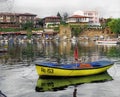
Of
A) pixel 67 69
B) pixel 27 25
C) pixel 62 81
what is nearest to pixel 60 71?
→ pixel 67 69

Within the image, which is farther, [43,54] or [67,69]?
[43,54]

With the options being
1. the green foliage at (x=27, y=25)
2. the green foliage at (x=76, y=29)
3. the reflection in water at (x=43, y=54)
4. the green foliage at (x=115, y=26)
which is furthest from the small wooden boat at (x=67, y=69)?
the green foliage at (x=27, y=25)

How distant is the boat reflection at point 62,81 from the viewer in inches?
1380

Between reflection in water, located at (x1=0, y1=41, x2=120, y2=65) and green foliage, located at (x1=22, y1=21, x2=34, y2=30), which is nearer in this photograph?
reflection in water, located at (x1=0, y1=41, x2=120, y2=65)

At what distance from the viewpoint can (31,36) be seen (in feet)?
584

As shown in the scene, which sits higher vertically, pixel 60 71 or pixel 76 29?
pixel 76 29

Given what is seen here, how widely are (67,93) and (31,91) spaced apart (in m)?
3.53

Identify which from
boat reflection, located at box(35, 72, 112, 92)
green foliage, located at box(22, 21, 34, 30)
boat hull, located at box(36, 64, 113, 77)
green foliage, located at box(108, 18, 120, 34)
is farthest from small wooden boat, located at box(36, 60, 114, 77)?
green foliage, located at box(22, 21, 34, 30)

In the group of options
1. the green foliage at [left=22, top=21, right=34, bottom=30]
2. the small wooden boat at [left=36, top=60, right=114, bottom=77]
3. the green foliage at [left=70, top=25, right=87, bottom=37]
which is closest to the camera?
the small wooden boat at [left=36, top=60, right=114, bottom=77]

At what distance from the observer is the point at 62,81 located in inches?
1517

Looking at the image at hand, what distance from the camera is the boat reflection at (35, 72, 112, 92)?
115 ft

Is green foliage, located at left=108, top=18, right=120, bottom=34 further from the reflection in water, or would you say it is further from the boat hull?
the boat hull

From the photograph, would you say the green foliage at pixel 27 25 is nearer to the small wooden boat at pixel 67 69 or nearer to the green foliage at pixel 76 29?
the green foliage at pixel 76 29

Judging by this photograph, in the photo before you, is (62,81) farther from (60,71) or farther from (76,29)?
(76,29)
